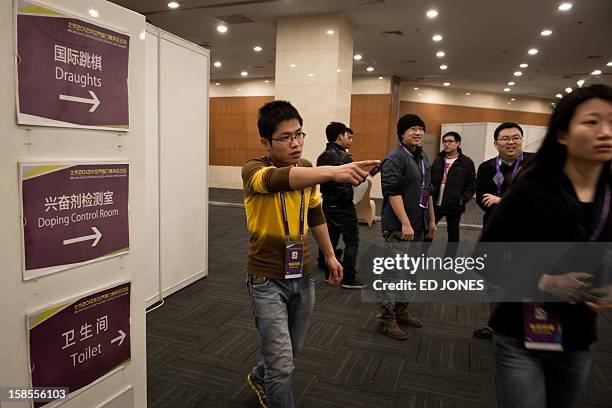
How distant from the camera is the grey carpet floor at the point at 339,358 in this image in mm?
2215

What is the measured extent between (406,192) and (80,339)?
2.10 m

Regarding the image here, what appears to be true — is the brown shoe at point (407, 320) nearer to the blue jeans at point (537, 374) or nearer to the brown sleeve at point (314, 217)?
the brown sleeve at point (314, 217)

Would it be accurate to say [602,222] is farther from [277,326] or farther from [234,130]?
[234,130]

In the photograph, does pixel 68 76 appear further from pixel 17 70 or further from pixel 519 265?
pixel 519 265

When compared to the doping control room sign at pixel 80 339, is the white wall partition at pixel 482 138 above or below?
above

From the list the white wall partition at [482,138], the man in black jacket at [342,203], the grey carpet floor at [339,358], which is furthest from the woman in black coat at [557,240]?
the white wall partition at [482,138]

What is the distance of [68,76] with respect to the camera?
1.38m

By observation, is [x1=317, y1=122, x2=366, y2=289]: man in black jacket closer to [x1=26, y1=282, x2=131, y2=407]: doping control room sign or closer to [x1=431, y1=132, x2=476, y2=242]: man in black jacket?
[x1=431, y1=132, x2=476, y2=242]: man in black jacket

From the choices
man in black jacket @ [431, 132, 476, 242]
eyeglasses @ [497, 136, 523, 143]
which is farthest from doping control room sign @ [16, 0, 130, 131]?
man in black jacket @ [431, 132, 476, 242]

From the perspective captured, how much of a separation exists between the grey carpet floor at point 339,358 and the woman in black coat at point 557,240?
3.86ft

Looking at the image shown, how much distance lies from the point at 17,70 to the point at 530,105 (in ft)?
50.8

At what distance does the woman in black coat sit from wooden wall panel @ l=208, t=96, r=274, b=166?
38.4 feet

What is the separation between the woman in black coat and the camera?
1082 millimetres

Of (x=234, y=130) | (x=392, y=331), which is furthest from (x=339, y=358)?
(x=234, y=130)
